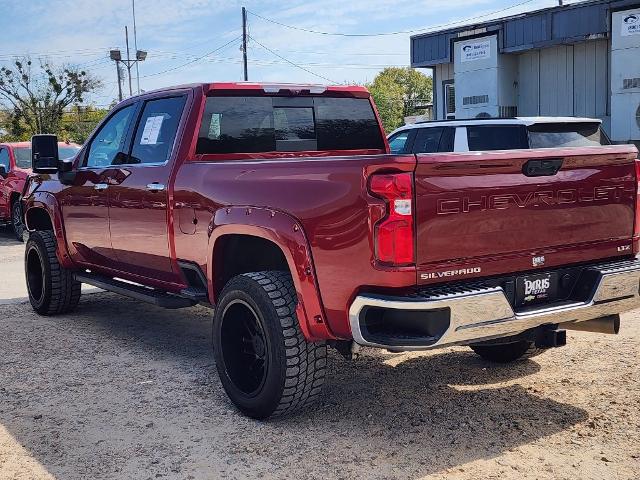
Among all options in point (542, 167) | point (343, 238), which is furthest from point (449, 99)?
point (343, 238)

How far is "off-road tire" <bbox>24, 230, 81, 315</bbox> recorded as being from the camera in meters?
6.75

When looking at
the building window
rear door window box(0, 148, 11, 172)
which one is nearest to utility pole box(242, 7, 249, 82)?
the building window

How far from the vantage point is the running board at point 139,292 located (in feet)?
16.9

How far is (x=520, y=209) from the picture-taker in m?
3.75

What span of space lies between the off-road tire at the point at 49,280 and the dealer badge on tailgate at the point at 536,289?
171 inches

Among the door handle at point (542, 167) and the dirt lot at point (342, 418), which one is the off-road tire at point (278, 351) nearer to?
the dirt lot at point (342, 418)

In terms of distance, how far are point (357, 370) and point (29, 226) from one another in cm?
376

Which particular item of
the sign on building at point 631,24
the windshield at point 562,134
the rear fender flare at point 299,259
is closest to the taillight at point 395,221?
the rear fender flare at point 299,259

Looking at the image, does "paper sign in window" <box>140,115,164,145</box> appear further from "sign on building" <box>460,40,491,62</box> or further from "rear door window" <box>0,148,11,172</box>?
"sign on building" <box>460,40,491,62</box>

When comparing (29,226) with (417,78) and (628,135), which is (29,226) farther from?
(417,78)

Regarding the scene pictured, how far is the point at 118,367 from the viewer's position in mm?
5332

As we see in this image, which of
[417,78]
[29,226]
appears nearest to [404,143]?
[29,226]

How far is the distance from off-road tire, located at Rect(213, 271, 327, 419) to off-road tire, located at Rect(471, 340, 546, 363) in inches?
59.8

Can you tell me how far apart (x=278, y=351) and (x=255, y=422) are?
0.52m
